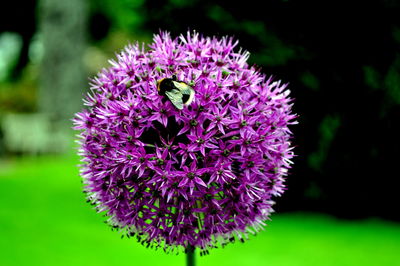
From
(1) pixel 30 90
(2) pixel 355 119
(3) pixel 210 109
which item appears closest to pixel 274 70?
(2) pixel 355 119

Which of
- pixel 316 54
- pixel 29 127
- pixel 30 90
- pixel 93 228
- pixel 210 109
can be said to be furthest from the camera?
pixel 30 90

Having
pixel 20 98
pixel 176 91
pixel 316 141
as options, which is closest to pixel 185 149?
pixel 176 91

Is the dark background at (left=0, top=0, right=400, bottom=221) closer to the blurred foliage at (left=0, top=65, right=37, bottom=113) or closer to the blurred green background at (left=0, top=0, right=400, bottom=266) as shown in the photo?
the blurred green background at (left=0, top=0, right=400, bottom=266)

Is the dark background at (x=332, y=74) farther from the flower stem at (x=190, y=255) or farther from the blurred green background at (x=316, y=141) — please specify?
the flower stem at (x=190, y=255)

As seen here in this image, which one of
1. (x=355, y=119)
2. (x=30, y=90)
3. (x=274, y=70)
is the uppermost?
(x=30, y=90)

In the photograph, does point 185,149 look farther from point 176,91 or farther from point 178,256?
point 178,256

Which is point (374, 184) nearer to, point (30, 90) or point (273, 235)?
point (273, 235)

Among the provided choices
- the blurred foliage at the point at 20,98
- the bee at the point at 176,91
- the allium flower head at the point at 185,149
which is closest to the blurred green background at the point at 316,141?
the allium flower head at the point at 185,149
